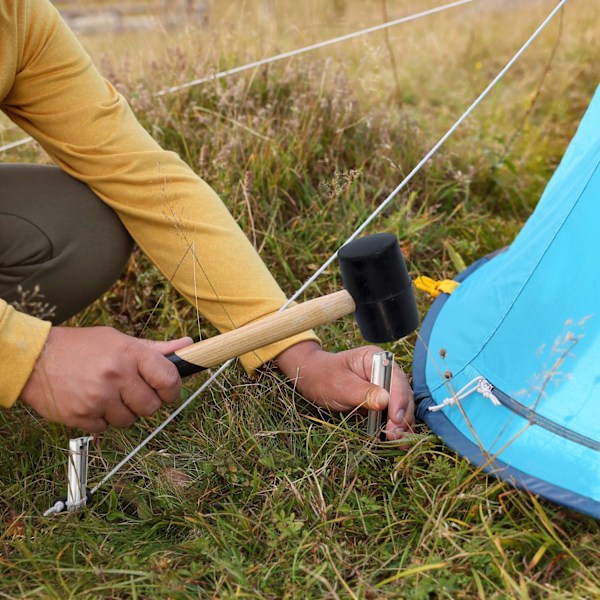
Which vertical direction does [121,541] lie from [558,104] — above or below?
above

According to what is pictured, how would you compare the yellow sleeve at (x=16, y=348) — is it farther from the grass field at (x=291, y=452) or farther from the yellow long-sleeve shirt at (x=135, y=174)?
the yellow long-sleeve shirt at (x=135, y=174)

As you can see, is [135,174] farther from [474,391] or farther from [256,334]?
[474,391]

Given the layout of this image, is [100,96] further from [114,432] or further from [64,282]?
[114,432]

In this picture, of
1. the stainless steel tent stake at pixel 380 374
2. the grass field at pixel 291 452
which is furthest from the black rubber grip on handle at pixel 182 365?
the stainless steel tent stake at pixel 380 374

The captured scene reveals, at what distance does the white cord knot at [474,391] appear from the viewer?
146 centimetres

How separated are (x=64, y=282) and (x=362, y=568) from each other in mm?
903

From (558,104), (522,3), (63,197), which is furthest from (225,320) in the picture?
(522,3)

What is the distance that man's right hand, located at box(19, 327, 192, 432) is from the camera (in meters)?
1.22

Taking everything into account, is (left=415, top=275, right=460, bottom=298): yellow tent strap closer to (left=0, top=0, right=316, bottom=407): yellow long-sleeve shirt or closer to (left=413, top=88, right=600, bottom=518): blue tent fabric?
(left=413, top=88, right=600, bottom=518): blue tent fabric

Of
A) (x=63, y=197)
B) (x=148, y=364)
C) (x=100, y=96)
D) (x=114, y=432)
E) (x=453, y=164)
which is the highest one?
(x=100, y=96)

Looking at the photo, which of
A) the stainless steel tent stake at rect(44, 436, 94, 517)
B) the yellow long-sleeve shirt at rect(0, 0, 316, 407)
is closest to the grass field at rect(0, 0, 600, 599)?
the stainless steel tent stake at rect(44, 436, 94, 517)

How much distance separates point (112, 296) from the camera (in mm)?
2172

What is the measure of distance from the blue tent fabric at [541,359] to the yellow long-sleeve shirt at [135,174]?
345 millimetres

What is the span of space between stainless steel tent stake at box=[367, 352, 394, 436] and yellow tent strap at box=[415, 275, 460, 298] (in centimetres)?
53
